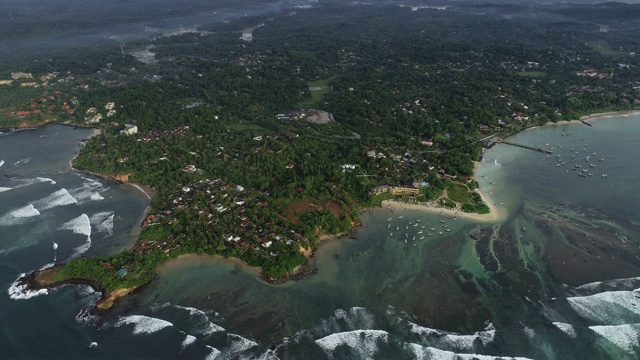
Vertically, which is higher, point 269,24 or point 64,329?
point 269,24

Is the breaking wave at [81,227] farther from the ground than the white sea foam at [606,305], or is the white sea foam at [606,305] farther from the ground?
the breaking wave at [81,227]

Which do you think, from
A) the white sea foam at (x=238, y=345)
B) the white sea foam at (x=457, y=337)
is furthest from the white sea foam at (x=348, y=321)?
the white sea foam at (x=238, y=345)

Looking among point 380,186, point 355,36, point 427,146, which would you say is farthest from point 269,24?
point 380,186

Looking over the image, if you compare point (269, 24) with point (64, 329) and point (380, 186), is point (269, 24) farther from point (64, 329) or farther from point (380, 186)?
point (64, 329)

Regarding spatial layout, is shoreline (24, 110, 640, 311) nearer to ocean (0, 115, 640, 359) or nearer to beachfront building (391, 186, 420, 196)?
ocean (0, 115, 640, 359)

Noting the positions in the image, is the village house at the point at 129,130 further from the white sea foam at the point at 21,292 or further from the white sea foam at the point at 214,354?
the white sea foam at the point at 214,354

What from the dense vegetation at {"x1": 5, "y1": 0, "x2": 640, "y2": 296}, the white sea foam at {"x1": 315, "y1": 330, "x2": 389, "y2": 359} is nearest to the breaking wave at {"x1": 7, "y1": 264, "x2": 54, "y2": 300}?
the dense vegetation at {"x1": 5, "y1": 0, "x2": 640, "y2": 296}

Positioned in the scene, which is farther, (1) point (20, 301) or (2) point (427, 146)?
(2) point (427, 146)

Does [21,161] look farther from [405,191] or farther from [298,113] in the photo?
[405,191]
